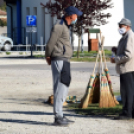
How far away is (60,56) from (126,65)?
1235mm

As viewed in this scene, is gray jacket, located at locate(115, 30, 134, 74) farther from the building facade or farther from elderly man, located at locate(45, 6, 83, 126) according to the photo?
the building facade

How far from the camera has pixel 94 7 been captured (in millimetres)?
27062

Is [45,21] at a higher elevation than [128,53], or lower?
lower

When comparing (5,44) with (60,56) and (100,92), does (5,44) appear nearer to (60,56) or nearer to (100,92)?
(100,92)

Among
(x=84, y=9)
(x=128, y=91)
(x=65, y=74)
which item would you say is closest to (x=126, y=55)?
(x=128, y=91)

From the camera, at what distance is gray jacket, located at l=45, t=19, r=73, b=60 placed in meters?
7.46

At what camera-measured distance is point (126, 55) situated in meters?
7.93

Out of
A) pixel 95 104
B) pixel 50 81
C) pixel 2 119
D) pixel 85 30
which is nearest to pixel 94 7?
pixel 85 30

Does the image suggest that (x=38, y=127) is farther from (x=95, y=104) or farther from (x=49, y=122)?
(x=95, y=104)

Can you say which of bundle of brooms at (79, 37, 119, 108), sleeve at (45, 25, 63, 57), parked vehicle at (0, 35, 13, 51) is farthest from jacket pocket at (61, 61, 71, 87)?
parked vehicle at (0, 35, 13, 51)

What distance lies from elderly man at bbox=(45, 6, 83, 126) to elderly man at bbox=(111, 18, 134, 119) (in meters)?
0.92

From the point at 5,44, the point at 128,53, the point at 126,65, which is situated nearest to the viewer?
the point at 128,53

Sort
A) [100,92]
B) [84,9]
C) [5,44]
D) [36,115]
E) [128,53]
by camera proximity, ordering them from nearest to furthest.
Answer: [128,53] → [36,115] → [100,92] → [84,9] → [5,44]

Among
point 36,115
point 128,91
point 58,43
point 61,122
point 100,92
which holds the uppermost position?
point 58,43
